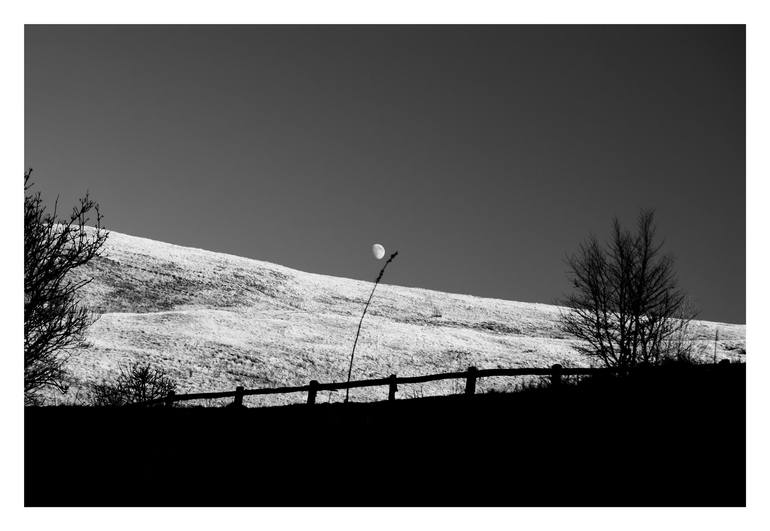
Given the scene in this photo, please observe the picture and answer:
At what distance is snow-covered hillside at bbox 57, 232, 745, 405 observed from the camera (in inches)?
1447

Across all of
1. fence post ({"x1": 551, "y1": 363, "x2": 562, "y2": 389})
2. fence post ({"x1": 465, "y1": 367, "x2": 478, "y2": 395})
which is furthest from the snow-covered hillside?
fence post ({"x1": 551, "y1": 363, "x2": 562, "y2": 389})

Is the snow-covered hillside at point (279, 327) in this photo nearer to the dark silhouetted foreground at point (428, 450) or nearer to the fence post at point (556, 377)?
the dark silhouetted foreground at point (428, 450)

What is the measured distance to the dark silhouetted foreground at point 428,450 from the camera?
33.8 feet

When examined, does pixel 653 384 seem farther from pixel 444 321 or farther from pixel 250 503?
pixel 444 321

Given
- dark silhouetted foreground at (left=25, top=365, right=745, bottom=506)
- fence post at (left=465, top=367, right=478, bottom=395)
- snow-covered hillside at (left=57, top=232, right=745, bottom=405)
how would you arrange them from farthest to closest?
snow-covered hillside at (left=57, top=232, right=745, bottom=405)
fence post at (left=465, top=367, right=478, bottom=395)
dark silhouetted foreground at (left=25, top=365, right=745, bottom=506)

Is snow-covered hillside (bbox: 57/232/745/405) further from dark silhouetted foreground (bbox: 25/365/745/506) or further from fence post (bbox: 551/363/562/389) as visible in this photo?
fence post (bbox: 551/363/562/389)

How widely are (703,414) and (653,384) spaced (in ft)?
5.56

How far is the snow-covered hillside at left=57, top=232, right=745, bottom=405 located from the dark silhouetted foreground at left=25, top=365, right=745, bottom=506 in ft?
52.2

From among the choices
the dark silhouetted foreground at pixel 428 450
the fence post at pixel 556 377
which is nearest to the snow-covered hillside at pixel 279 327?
the dark silhouetted foreground at pixel 428 450

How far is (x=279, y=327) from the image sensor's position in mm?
47906

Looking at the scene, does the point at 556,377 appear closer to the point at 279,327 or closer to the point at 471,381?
the point at 471,381

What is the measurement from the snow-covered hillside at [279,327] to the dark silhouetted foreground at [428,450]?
15914 mm

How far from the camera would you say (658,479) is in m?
10.6
